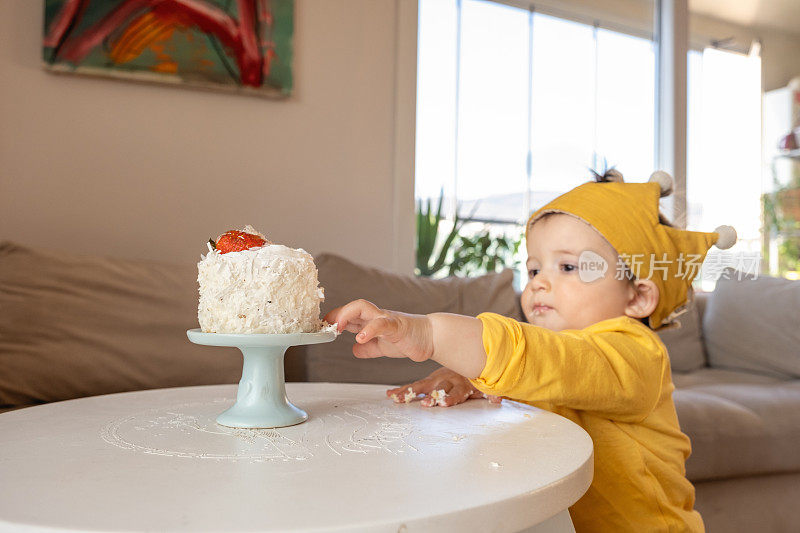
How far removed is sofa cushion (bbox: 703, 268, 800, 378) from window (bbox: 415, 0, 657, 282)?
93cm

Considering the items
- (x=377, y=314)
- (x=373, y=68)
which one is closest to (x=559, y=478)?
(x=377, y=314)

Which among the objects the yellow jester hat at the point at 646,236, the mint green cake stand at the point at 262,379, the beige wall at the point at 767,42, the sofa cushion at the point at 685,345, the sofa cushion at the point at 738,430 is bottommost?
the sofa cushion at the point at 738,430

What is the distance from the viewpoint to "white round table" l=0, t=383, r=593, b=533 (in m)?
0.52

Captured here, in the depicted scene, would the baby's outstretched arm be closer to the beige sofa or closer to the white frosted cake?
the white frosted cake

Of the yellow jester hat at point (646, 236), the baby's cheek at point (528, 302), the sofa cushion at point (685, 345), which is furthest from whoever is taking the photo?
the sofa cushion at point (685, 345)

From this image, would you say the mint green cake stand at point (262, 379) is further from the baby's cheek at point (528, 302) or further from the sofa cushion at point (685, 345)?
the sofa cushion at point (685, 345)

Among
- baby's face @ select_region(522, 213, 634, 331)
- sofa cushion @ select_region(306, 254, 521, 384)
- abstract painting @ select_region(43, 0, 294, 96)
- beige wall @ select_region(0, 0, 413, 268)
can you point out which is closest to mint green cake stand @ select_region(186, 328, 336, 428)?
baby's face @ select_region(522, 213, 634, 331)

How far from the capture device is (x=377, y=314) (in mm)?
887

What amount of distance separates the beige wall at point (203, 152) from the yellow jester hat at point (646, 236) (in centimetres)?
165

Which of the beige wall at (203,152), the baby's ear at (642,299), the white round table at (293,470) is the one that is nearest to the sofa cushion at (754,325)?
the beige wall at (203,152)

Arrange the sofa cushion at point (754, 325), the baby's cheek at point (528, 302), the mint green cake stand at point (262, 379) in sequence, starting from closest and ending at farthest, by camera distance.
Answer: the mint green cake stand at point (262, 379), the baby's cheek at point (528, 302), the sofa cushion at point (754, 325)

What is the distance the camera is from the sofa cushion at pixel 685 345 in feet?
9.77

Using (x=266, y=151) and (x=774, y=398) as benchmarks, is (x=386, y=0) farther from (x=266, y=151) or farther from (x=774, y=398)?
(x=774, y=398)

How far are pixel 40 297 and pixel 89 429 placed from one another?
3.69 feet
